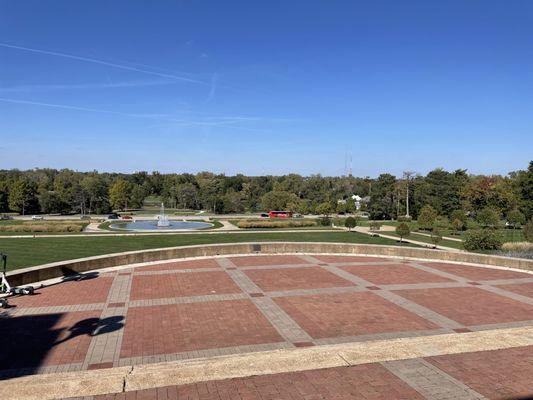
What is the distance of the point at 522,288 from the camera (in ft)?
52.8

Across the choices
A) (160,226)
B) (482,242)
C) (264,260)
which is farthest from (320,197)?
(264,260)

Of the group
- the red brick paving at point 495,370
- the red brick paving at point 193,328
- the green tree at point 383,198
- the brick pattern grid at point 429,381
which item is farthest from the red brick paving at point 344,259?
the green tree at point 383,198

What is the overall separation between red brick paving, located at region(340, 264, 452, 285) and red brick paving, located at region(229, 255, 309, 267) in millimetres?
2719

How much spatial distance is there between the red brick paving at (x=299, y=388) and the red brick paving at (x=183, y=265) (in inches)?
467

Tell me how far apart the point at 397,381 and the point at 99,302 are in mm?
9418

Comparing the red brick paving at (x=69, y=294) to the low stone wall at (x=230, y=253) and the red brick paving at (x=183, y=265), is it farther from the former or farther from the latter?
the red brick paving at (x=183, y=265)

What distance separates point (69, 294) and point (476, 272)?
16240 mm

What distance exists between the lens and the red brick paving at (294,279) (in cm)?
1583

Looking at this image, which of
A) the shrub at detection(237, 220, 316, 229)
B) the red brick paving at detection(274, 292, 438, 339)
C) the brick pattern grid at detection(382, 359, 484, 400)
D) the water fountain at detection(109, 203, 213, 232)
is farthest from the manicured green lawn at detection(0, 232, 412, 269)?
the brick pattern grid at detection(382, 359, 484, 400)

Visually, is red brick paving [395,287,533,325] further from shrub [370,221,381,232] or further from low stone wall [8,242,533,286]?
shrub [370,221,381,232]

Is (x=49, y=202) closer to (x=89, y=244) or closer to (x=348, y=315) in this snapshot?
(x=89, y=244)

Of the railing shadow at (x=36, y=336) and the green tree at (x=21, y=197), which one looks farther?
the green tree at (x=21, y=197)

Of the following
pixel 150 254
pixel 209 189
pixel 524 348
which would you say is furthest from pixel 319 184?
pixel 524 348

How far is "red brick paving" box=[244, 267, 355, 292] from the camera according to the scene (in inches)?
623
